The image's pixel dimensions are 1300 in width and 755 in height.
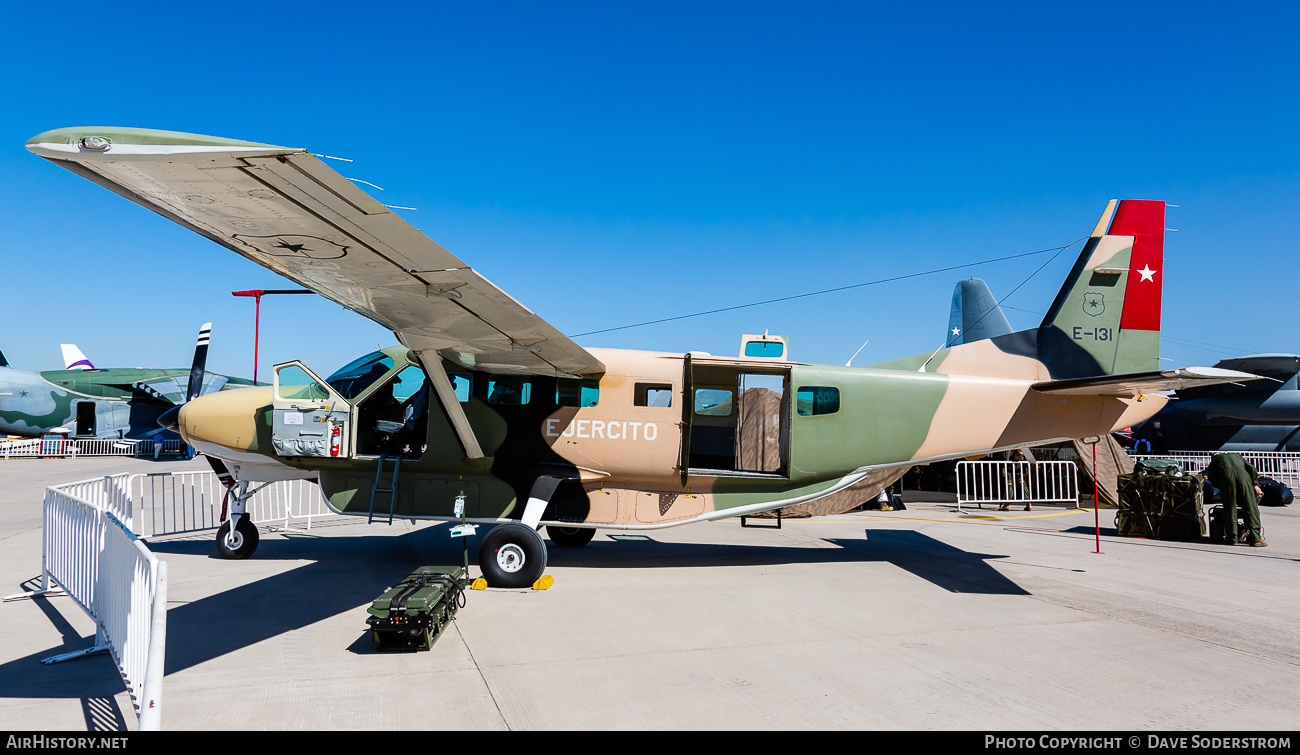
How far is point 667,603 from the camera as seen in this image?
7.53 metres

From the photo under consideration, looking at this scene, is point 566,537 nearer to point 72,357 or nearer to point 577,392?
point 577,392

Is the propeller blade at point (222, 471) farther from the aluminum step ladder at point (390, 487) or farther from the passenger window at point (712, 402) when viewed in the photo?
the passenger window at point (712, 402)

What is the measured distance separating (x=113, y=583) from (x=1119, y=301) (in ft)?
40.5

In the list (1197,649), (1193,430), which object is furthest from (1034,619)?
(1193,430)

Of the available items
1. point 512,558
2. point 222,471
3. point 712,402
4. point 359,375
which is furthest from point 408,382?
point 712,402

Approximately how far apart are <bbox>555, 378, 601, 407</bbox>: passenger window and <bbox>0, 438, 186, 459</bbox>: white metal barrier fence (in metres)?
36.2

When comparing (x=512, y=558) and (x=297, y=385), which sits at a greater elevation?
(x=297, y=385)

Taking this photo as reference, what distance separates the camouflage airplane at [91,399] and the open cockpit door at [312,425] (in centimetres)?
3564

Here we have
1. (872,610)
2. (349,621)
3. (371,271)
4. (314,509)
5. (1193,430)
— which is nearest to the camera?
(371,271)

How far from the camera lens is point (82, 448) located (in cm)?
3725

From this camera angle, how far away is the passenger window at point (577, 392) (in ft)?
30.3

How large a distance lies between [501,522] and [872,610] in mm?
4700

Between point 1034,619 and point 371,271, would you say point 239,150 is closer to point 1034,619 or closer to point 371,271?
point 371,271

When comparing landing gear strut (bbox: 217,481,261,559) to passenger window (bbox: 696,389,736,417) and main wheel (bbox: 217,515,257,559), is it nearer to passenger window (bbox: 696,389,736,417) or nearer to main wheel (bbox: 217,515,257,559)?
main wheel (bbox: 217,515,257,559)
